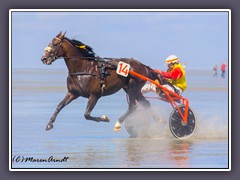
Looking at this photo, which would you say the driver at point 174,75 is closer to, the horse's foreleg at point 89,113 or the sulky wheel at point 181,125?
the sulky wheel at point 181,125

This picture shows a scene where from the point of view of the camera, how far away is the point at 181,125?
24.3 metres

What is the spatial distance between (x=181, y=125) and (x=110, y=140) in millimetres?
1644

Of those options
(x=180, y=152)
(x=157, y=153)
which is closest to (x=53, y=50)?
(x=157, y=153)

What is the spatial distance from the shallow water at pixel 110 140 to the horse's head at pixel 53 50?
0.78 m

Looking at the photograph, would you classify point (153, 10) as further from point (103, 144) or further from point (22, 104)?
point (22, 104)

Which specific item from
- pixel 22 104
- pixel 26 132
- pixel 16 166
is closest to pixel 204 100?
pixel 22 104

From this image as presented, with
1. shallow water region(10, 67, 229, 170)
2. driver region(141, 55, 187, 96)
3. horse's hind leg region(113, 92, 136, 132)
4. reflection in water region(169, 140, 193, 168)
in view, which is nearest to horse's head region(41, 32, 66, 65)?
shallow water region(10, 67, 229, 170)

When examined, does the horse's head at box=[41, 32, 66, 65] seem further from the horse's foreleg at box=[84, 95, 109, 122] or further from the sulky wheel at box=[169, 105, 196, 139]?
the sulky wheel at box=[169, 105, 196, 139]

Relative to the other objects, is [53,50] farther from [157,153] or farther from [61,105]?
[157,153]

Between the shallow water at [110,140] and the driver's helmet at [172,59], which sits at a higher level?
the driver's helmet at [172,59]

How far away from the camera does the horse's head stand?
23547mm

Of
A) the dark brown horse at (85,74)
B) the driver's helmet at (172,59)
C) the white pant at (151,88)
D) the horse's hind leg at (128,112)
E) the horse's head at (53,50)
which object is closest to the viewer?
the horse's head at (53,50)

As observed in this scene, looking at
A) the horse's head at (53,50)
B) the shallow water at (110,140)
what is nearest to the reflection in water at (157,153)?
the shallow water at (110,140)

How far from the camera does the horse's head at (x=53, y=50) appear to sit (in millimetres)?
23547
